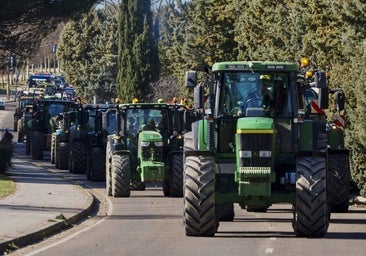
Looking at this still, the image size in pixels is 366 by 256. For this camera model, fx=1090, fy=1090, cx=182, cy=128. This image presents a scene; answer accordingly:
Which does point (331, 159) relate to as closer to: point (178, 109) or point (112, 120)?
point (178, 109)

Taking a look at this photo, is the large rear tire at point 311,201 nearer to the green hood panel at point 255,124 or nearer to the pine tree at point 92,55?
the green hood panel at point 255,124

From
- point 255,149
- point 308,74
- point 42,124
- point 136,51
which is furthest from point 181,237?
point 136,51

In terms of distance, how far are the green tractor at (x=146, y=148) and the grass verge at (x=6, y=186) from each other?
267 centimetres

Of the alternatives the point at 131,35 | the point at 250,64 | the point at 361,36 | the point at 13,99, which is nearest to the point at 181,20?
the point at 131,35

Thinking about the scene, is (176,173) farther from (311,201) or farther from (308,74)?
(311,201)

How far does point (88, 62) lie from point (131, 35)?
17.0m

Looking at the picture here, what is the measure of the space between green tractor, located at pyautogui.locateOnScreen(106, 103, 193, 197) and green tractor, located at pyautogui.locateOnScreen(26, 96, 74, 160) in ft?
59.0

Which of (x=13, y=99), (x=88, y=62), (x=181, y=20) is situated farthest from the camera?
(x=13, y=99)

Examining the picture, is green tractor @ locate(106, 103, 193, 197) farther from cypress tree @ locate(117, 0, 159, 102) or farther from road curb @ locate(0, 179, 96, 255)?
cypress tree @ locate(117, 0, 159, 102)

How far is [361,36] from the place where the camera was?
28.4 m

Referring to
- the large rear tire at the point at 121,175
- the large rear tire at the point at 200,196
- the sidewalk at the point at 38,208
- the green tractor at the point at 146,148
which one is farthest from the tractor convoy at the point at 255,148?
the green tractor at the point at 146,148

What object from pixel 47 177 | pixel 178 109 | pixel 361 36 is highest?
pixel 361 36

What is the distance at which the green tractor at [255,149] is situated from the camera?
18.5 metres

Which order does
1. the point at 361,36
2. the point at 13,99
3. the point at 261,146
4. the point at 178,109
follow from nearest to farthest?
the point at 261,146
the point at 361,36
the point at 178,109
the point at 13,99
